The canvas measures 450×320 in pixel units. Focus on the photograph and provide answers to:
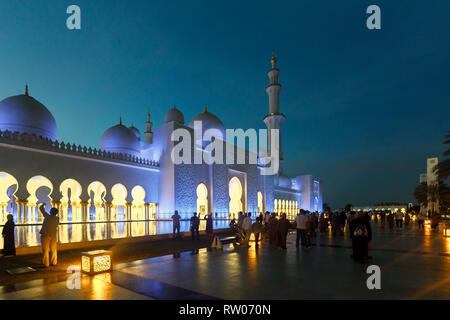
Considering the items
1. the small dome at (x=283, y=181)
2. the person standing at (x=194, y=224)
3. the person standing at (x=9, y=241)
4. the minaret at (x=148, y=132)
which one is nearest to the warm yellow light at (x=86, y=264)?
the person standing at (x=9, y=241)

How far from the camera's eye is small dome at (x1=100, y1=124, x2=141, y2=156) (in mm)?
17297

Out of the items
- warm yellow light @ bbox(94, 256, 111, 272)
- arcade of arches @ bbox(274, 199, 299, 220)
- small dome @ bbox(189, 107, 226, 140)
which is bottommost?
arcade of arches @ bbox(274, 199, 299, 220)

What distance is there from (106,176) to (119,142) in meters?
4.02

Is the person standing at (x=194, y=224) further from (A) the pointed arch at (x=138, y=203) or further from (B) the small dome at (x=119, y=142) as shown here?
(B) the small dome at (x=119, y=142)

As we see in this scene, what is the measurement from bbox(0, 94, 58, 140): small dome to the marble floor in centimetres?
1142

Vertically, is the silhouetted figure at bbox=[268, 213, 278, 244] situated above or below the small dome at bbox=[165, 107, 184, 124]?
below

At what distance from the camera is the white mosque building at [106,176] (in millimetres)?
11335

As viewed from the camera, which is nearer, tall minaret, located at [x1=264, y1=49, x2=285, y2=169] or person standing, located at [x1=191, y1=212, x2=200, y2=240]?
person standing, located at [x1=191, y1=212, x2=200, y2=240]

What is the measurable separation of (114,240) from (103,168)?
23.3 ft

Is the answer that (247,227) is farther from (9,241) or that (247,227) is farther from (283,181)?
(283,181)

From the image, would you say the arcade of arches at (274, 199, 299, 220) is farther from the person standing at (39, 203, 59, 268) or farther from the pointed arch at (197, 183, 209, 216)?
the person standing at (39, 203, 59, 268)

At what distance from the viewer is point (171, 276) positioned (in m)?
4.18

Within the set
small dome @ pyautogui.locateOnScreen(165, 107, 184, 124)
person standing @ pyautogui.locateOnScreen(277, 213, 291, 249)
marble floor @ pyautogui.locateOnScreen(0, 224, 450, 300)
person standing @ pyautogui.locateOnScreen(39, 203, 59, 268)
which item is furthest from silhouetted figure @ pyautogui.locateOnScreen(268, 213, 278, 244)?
small dome @ pyautogui.locateOnScreen(165, 107, 184, 124)

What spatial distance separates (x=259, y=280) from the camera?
3879mm
